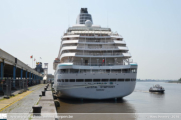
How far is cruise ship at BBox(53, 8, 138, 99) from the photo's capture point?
2856cm

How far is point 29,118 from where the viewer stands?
11.7 m

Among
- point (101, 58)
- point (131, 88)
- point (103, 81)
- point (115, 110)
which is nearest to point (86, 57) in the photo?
point (101, 58)

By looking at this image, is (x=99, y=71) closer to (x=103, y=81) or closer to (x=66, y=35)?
(x=103, y=81)

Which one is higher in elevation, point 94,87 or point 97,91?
point 94,87

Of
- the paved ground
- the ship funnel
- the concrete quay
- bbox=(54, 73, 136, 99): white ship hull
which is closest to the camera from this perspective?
the concrete quay

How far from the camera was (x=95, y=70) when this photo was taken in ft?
96.0

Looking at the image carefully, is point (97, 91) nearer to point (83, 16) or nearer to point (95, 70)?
point (95, 70)

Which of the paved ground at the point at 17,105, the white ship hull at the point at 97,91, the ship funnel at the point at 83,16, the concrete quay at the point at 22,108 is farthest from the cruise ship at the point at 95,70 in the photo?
the ship funnel at the point at 83,16

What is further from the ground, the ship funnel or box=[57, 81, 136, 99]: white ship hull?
the ship funnel

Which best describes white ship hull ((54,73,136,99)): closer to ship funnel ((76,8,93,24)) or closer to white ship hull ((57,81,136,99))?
white ship hull ((57,81,136,99))

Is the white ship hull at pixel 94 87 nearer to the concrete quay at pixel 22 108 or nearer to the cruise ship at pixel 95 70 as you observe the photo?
the cruise ship at pixel 95 70

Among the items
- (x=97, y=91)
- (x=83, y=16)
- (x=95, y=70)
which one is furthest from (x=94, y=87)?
(x=83, y=16)

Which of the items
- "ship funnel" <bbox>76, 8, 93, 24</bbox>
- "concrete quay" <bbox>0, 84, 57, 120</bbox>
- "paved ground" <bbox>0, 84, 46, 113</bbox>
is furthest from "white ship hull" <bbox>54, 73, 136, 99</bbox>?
"ship funnel" <bbox>76, 8, 93, 24</bbox>

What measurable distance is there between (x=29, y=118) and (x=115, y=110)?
577 inches
